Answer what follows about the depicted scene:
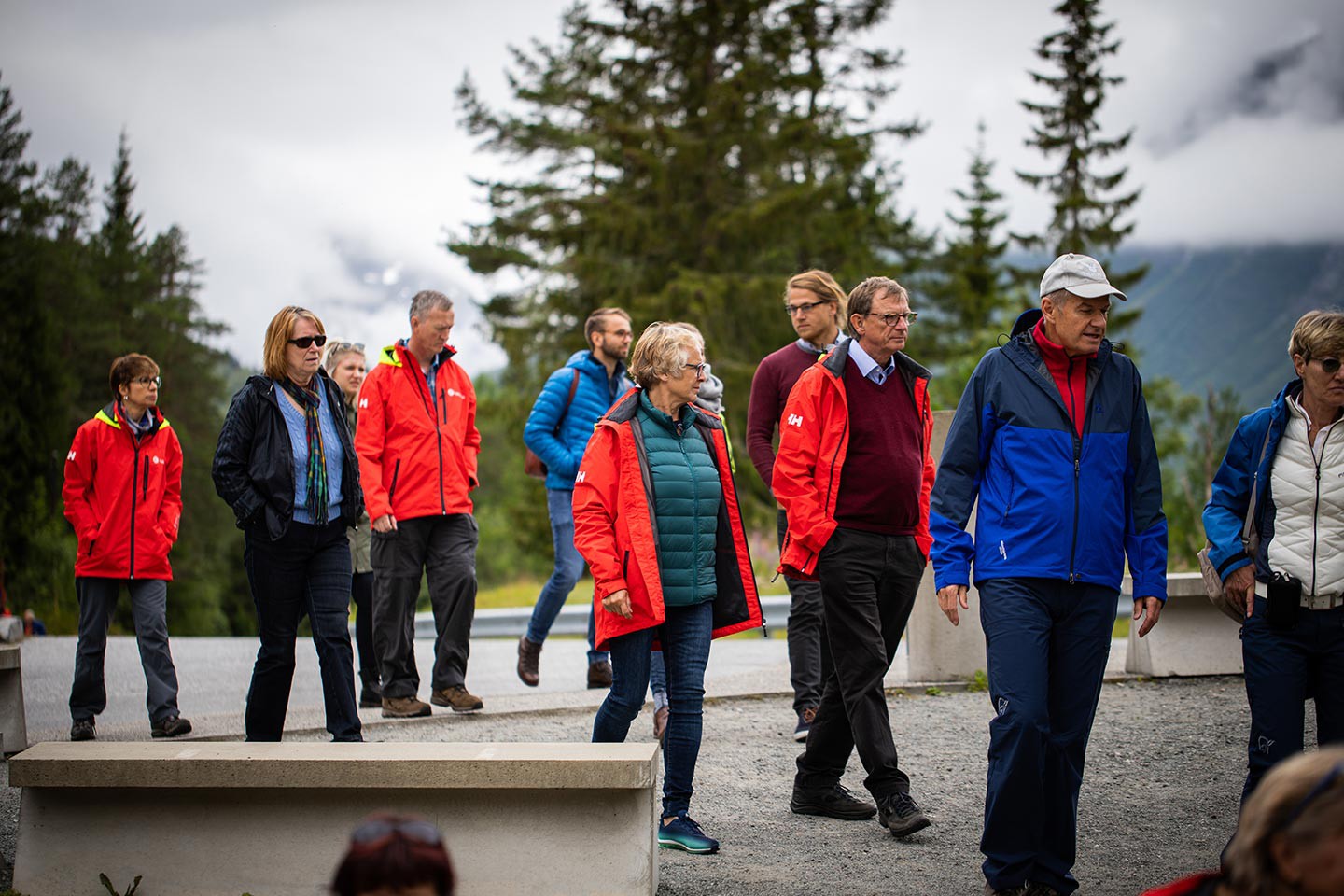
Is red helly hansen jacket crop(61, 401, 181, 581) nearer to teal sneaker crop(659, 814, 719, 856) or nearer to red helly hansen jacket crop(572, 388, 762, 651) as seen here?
red helly hansen jacket crop(572, 388, 762, 651)

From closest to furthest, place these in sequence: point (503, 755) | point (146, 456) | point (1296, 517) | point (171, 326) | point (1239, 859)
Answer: point (1239, 859), point (503, 755), point (1296, 517), point (146, 456), point (171, 326)

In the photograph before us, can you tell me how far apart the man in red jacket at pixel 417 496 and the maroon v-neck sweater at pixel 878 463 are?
2839mm

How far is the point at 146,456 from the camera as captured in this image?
7.94 metres

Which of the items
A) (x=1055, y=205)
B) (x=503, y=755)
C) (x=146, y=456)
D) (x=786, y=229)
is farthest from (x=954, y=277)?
(x=503, y=755)

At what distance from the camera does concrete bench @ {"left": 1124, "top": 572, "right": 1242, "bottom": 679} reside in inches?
365

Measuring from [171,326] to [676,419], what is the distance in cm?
4664

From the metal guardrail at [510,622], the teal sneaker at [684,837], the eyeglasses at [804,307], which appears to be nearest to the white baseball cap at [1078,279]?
the eyeglasses at [804,307]

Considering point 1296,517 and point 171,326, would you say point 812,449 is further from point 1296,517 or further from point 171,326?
point 171,326

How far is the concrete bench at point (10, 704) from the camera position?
23.6 ft

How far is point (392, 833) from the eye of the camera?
2.10m

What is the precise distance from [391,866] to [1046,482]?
3252mm

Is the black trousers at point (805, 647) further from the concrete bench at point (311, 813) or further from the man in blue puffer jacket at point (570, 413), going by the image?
the concrete bench at point (311, 813)

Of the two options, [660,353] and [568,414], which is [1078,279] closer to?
[660,353]

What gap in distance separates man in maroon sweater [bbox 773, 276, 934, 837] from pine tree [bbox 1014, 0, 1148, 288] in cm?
3489
